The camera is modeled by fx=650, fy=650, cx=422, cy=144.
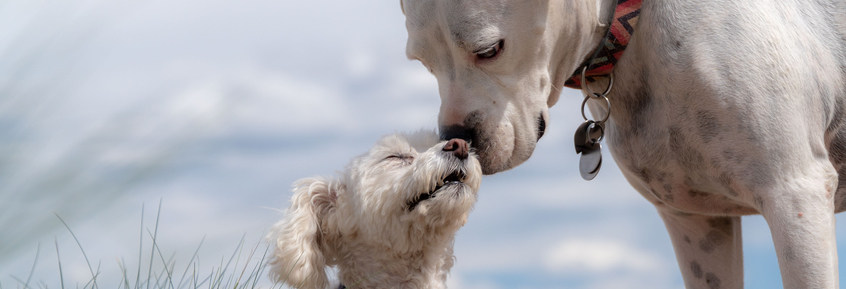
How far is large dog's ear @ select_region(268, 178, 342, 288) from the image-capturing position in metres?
2.78

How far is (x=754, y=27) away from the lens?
8.84ft

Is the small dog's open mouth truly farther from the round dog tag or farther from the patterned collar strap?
the patterned collar strap

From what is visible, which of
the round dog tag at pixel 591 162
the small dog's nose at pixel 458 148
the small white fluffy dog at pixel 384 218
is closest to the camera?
the small dog's nose at pixel 458 148

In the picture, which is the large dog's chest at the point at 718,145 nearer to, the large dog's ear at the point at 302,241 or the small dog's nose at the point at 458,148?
the small dog's nose at the point at 458,148

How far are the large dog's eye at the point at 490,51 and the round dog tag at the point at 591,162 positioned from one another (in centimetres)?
77

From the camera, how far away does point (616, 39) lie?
111 inches

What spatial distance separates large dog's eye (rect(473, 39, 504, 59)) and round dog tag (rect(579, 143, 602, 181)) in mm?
770

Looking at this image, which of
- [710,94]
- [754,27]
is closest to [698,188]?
[710,94]

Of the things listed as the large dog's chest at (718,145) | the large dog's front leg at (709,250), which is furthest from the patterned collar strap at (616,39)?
the large dog's front leg at (709,250)

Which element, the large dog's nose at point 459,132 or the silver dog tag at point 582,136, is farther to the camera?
the silver dog tag at point 582,136

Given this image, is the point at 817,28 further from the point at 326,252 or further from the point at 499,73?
the point at 326,252

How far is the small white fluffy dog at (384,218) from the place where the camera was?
2.78 metres

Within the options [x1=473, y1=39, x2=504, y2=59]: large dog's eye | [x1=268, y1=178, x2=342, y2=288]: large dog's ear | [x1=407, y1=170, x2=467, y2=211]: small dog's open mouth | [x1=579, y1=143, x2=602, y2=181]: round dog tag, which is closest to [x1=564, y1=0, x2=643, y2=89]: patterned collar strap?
[x1=579, y1=143, x2=602, y2=181]: round dog tag

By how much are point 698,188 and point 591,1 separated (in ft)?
3.25
